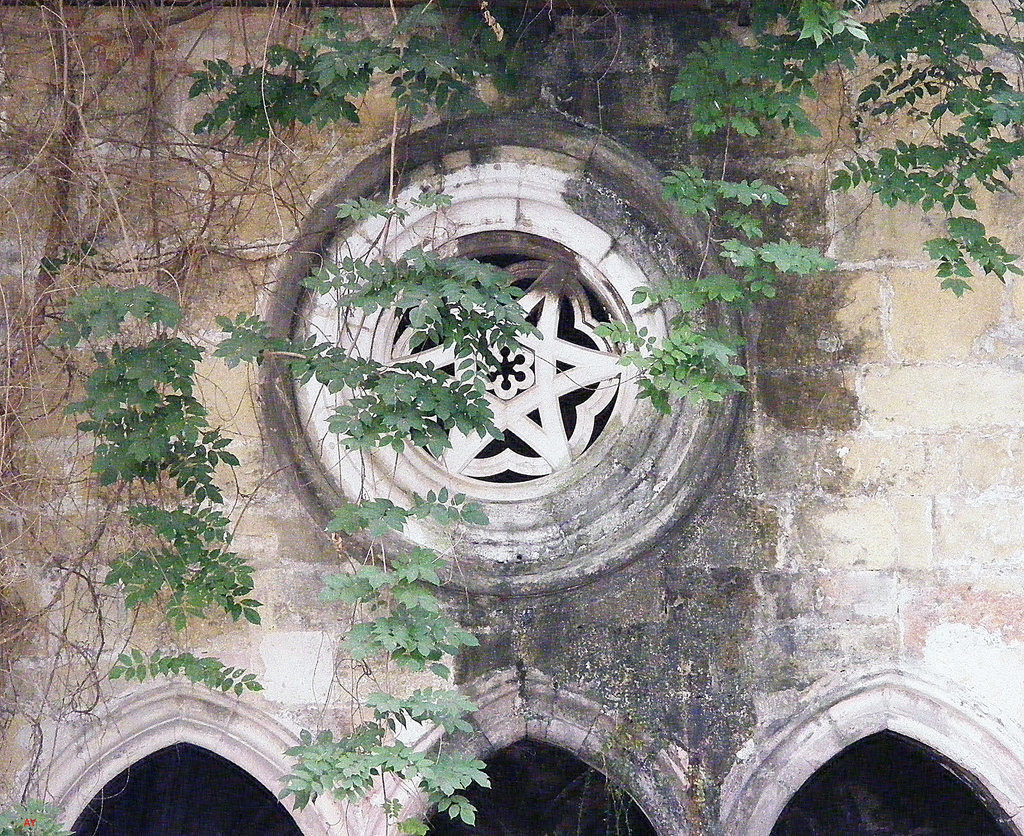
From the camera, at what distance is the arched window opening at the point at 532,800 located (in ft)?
13.8

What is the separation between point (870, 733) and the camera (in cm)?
396

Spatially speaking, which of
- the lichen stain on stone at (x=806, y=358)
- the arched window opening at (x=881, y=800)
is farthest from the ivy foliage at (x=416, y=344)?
the arched window opening at (x=881, y=800)

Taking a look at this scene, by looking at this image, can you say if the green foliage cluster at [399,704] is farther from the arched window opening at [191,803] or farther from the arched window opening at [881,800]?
the arched window opening at [881,800]

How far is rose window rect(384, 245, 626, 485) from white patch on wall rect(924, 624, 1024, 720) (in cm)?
132

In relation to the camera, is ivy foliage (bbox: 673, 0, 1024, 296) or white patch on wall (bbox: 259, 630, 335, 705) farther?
white patch on wall (bbox: 259, 630, 335, 705)

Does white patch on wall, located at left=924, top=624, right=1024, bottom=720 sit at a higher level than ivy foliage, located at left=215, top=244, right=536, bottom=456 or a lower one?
lower

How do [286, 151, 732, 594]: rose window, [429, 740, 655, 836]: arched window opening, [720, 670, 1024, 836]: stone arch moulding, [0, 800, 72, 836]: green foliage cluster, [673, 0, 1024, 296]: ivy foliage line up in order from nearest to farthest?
[0, 800, 72, 836]: green foliage cluster < [673, 0, 1024, 296]: ivy foliage < [720, 670, 1024, 836]: stone arch moulding < [286, 151, 732, 594]: rose window < [429, 740, 655, 836]: arched window opening

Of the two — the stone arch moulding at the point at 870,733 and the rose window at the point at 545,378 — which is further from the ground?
the rose window at the point at 545,378

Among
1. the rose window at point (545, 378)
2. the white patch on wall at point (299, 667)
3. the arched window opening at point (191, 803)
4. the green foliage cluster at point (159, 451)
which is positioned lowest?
the arched window opening at point (191, 803)

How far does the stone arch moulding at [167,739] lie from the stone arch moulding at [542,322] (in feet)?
2.49

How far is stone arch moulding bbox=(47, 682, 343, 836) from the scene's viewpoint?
407 centimetres

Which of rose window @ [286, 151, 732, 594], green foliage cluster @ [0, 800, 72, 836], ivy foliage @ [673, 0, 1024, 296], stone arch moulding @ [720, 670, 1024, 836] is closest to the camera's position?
green foliage cluster @ [0, 800, 72, 836]

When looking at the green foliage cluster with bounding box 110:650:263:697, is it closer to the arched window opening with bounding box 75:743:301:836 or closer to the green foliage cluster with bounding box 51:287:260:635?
the green foliage cluster with bounding box 51:287:260:635

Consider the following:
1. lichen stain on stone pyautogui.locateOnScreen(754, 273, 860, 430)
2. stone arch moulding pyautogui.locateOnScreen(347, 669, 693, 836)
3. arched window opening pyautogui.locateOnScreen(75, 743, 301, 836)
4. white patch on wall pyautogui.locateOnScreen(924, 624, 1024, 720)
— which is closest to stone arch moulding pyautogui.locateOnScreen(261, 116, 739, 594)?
lichen stain on stone pyautogui.locateOnScreen(754, 273, 860, 430)
